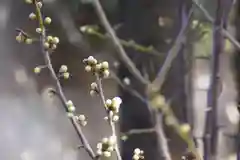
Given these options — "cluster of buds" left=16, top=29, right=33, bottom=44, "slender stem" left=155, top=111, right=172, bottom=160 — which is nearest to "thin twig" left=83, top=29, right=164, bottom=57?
"slender stem" left=155, top=111, right=172, bottom=160

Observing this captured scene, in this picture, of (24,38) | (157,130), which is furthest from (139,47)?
(24,38)

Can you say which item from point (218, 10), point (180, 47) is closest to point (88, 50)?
point (180, 47)

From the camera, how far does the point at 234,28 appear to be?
2.79 feet

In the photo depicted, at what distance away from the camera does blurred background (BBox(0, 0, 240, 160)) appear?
0.79 m

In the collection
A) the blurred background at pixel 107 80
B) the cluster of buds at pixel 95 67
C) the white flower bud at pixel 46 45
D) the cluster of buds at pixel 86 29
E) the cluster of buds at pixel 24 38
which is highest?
the cluster of buds at pixel 86 29

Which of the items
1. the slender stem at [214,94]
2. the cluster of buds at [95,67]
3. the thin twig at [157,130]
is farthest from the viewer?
the thin twig at [157,130]

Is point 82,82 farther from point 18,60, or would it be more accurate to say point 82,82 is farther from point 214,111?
point 214,111

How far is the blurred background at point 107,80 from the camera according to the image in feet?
2.61

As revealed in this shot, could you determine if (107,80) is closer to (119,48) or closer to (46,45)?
(119,48)

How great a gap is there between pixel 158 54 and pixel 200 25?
109 mm

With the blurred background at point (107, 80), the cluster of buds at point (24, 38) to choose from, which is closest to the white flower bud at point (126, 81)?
the blurred background at point (107, 80)

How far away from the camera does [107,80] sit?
0.89m

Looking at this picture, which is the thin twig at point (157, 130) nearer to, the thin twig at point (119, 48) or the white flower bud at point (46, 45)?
the thin twig at point (119, 48)

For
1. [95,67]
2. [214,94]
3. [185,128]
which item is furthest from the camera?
[185,128]
